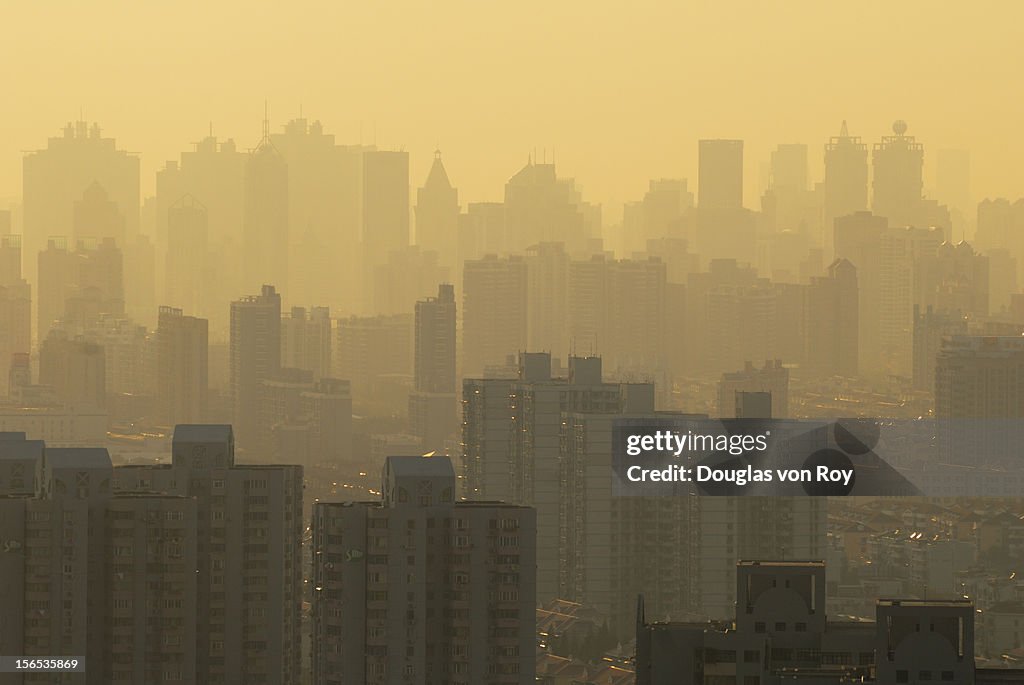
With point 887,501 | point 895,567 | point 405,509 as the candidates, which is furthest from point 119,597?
point 887,501

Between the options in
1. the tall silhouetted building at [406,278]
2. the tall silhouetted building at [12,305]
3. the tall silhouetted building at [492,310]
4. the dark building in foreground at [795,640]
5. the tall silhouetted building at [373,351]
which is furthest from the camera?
the tall silhouetted building at [12,305]

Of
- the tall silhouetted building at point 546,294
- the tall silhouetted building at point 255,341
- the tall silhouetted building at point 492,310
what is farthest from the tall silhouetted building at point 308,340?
the tall silhouetted building at point 546,294

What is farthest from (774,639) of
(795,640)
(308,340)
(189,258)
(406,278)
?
(189,258)

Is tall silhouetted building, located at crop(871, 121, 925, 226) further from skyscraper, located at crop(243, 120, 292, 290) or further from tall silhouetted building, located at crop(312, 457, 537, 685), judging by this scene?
tall silhouetted building, located at crop(312, 457, 537, 685)

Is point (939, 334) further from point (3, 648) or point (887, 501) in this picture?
point (3, 648)

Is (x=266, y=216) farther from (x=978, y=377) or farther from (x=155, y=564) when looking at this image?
(x=155, y=564)

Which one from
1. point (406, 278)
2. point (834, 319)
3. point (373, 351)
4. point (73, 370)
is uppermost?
point (406, 278)

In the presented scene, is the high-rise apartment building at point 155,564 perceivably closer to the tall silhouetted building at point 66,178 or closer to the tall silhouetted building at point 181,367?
the tall silhouetted building at point 181,367
